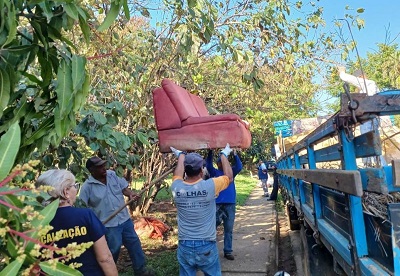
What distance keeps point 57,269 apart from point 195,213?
262 centimetres

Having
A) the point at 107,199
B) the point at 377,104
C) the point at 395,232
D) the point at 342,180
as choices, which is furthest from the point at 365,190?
the point at 107,199

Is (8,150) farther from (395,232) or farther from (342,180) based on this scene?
(342,180)

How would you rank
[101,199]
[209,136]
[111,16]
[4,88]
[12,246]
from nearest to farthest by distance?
[12,246] → [4,88] → [111,16] → [209,136] → [101,199]

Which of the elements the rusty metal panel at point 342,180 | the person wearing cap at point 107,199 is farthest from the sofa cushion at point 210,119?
the person wearing cap at point 107,199

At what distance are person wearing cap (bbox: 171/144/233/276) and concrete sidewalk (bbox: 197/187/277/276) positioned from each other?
195cm

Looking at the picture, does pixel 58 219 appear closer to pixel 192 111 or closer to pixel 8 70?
pixel 8 70

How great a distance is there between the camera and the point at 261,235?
26.3 ft

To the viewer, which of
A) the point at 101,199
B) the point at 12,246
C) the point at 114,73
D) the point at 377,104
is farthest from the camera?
the point at 114,73

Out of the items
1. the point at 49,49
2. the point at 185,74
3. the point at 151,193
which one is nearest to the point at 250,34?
the point at 185,74

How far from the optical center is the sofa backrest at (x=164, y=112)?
3.40m

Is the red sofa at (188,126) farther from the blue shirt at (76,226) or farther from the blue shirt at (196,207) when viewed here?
the blue shirt at (76,226)

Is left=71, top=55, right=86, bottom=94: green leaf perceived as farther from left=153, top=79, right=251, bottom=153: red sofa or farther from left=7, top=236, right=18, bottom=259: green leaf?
left=153, top=79, right=251, bottom=153: red sofa

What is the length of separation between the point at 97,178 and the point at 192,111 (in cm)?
157

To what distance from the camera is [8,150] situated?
1.02 metres
